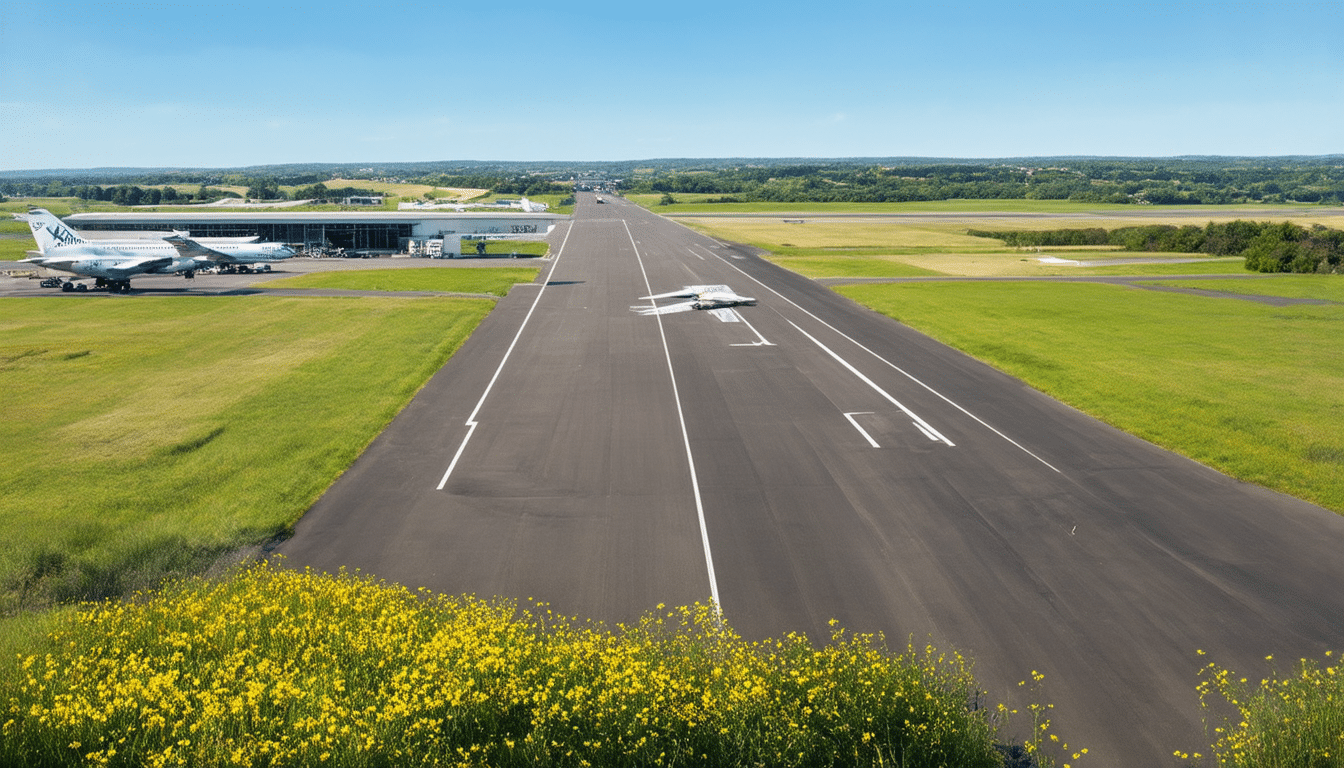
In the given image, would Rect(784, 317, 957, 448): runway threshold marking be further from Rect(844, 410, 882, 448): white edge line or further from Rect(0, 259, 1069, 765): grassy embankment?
Rect(0, 259, 1069, 765): grassy embankment

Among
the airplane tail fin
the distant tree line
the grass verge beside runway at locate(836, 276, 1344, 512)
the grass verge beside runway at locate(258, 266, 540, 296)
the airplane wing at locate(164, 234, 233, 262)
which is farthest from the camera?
the distant tree line

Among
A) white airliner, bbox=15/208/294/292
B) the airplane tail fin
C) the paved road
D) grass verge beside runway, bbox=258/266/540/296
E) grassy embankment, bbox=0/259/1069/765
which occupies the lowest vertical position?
Result: the paved road

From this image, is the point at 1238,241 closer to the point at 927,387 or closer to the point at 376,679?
the point at 927,387

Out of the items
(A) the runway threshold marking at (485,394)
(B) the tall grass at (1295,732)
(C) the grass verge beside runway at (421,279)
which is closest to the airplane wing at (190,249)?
(C) the grass verge beside runway at (421,279)

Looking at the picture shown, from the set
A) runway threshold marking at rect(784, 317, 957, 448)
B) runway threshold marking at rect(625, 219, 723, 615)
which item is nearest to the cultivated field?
runway threshold marking at rect(784, 317, 957, 448)

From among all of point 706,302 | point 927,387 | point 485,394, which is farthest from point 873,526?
point 706,302

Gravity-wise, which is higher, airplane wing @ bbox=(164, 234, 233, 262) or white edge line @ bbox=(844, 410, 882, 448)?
airplane wing @ bbox=(164, 234, 233, 262)

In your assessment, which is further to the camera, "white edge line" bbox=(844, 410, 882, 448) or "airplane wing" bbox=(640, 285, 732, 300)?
"airplane wing" bbox=(640, 285, 732, 300)

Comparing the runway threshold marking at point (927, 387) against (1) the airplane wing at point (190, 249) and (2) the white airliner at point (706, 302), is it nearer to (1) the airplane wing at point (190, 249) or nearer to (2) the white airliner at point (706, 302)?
(2) the white airliner at point (706, 302)
